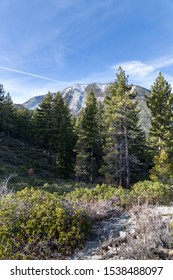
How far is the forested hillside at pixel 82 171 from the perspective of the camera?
4492 millimetres

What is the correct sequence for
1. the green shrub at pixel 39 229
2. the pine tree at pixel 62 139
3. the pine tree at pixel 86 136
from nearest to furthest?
1. the green shrub at pixel 39 229
2. the pine tree at pixel 86 136
3. the pine tree at pixel 62 139

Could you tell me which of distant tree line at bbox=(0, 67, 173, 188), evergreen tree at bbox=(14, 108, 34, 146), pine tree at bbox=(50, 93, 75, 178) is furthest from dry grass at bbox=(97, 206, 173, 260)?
evergreen tree at bbox=(14, 108, 34, 146)

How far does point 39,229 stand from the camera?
445cm

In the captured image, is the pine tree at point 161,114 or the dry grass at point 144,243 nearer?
the dry grass at point 144,243

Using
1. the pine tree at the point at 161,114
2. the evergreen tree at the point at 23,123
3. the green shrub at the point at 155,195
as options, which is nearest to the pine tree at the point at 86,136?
the pine tree at the point at 161,114

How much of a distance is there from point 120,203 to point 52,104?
99.6 feet

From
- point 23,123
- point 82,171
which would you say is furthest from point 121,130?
point 23,123

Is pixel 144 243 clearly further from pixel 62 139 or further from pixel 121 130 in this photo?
pixel 62 139

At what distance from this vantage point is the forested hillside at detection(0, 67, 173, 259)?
4.49 m

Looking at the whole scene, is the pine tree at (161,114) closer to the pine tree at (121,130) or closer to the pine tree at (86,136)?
the pine tree at (121,130)

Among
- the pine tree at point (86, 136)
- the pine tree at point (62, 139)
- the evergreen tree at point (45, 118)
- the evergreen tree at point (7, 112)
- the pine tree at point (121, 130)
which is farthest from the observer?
the evergreen tree at point (7, 112)
